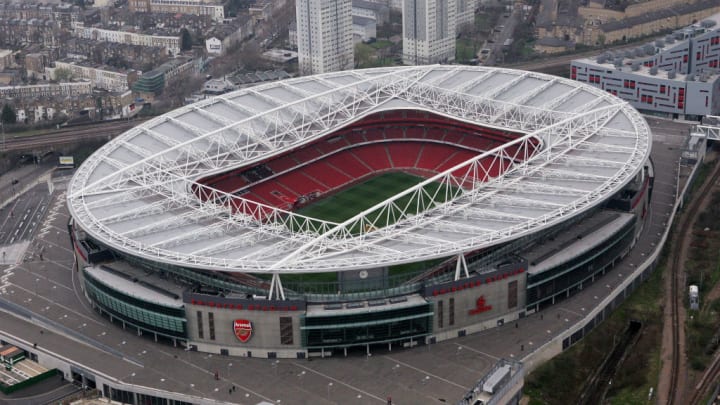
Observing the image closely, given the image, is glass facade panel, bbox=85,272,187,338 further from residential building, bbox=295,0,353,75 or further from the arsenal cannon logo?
residential building, bbox=295,0,353,75

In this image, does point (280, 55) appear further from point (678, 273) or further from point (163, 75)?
point (678, 273)

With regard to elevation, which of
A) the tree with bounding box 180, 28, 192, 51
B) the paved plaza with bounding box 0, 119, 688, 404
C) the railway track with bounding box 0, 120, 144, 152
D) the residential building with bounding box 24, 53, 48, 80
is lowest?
the paved plaza with bounding box 0, 119, 688, 404

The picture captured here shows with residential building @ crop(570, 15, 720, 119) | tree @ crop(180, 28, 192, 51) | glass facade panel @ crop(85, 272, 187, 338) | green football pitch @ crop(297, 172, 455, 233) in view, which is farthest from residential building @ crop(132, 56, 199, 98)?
glass facade panel @ crop(85, 272, 187, 338)

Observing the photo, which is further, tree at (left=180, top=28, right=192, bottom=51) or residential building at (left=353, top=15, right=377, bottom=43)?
residential building at (left=353, top=15, right=377, bottom=43)

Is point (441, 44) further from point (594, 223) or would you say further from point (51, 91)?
point (594, 223)

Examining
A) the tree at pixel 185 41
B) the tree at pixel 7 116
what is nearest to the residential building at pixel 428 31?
the tree at pixel 185 41

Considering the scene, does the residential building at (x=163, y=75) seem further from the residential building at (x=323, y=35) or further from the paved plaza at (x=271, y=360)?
the paved plaza at (x=271, y=360)
